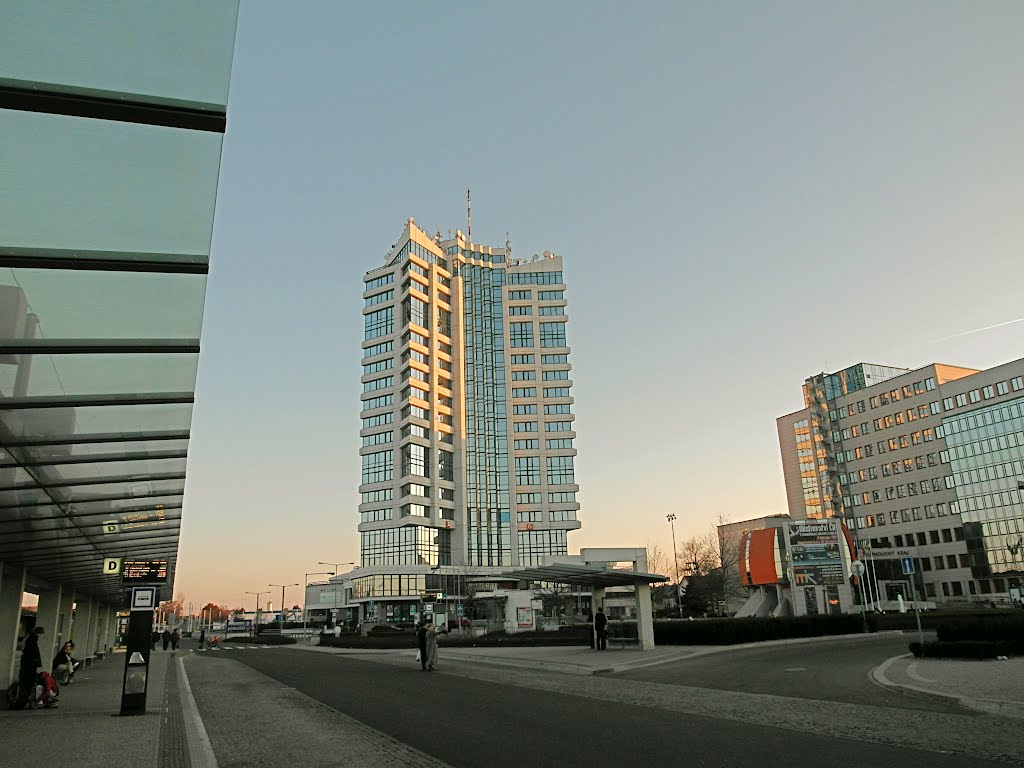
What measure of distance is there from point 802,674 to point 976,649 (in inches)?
191

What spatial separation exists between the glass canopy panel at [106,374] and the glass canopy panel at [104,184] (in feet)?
8.95

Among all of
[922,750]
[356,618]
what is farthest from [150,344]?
[356,618]

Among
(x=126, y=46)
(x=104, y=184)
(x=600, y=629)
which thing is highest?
(x=126, y=46)

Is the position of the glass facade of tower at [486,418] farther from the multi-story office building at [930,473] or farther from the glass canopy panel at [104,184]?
the glass canopy panel at [104,184]

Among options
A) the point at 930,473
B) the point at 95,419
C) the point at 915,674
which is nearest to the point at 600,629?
the point at 915,674

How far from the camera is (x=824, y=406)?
123 metres

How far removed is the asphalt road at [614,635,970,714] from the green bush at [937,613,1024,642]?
2097mm

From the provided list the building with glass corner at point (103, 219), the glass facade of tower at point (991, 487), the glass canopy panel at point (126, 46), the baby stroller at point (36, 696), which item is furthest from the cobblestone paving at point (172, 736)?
the glass facade of tower at point (991, 487)

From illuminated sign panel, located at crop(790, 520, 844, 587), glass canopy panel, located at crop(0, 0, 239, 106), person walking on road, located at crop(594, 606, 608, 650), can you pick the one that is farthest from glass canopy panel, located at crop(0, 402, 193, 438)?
illuminated sign panel, located at crop(790, 520, 844, 587)

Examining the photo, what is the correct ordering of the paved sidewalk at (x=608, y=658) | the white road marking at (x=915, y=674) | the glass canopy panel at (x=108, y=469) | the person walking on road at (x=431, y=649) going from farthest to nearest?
the person walking on road at (x=431, y=649), the paved sidewalk at (x=608, y=658), the white road marking at (x=915, y=674), the glass canopy panel at (x=108, y=469)

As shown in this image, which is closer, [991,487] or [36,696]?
[36,696]

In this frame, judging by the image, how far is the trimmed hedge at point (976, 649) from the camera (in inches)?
751

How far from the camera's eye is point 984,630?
20.9 metres

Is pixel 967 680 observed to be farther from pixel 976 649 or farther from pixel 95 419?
pixel 95 419
